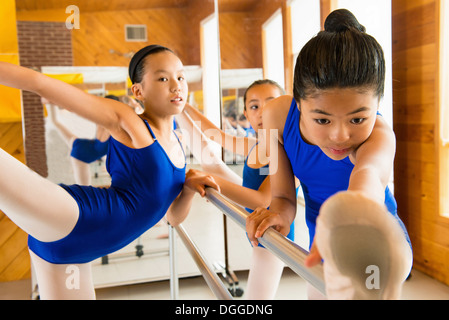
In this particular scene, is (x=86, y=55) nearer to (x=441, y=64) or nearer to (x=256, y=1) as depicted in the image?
(x=256, y=1)

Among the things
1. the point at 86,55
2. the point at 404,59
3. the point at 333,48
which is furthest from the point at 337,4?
the point at 333,48

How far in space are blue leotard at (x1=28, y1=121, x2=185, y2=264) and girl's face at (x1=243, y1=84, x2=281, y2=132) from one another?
0.62 metres

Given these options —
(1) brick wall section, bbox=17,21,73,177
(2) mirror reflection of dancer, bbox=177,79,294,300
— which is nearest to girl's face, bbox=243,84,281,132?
(2) mirror reflection of dancer, bbox=177,79,294,300

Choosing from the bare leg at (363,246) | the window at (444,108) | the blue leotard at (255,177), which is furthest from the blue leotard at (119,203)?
the window at (444,108)

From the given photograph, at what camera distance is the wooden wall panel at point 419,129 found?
266cm

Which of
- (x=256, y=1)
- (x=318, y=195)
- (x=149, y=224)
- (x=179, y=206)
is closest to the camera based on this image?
(x=318, y=195)

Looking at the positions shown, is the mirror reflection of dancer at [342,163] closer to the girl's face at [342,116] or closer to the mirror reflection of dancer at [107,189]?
the girl's face at [342,116]

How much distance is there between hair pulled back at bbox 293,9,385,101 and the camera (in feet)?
2.36

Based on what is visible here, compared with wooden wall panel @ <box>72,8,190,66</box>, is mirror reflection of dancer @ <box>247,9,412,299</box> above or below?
below

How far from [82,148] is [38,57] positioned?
611 mm

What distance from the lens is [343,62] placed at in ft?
2.39

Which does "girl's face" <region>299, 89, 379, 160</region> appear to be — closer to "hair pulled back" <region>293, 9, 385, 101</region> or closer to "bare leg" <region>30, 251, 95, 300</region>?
"hair pulled back" <region>293, 9, 385, 101</region>

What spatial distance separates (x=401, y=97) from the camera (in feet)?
9.62
